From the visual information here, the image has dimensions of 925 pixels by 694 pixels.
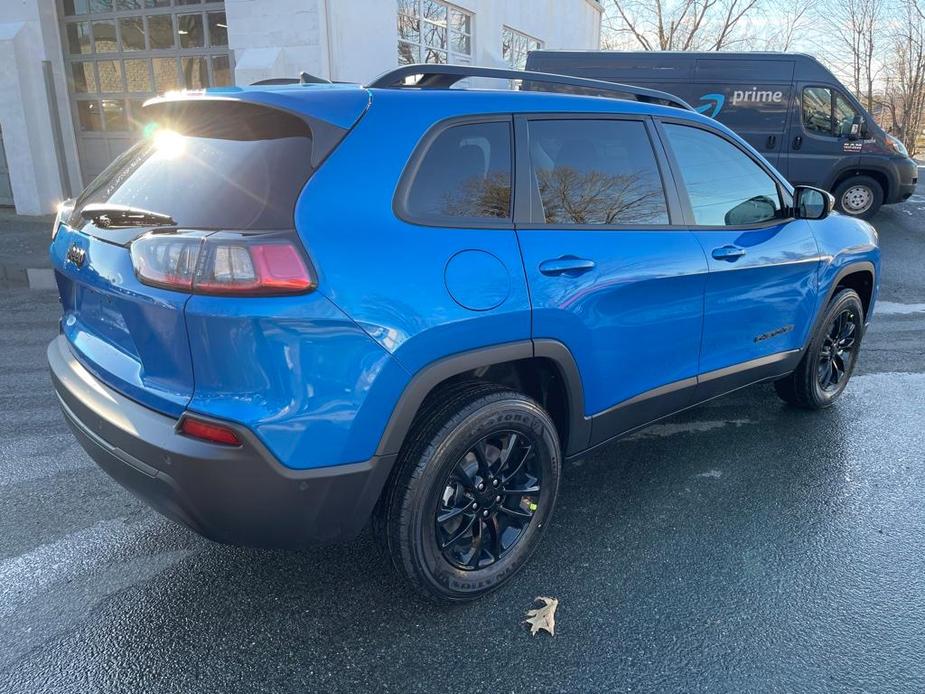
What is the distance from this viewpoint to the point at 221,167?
7.27ft

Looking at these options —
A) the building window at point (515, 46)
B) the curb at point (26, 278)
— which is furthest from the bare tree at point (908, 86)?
the curb at point (26, 278)

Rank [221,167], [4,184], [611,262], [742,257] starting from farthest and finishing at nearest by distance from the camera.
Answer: [4,184]
[742,257]
[611,262]
[221,167]

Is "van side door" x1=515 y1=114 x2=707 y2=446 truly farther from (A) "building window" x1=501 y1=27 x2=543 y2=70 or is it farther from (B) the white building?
(A) "building window" x1=501 y1=27 x2=543 y2=70

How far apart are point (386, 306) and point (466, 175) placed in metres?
0.66

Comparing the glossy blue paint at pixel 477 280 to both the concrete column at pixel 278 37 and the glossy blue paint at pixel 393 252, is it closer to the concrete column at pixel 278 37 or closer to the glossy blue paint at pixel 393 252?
the glossy blue paint at pixel 393 252

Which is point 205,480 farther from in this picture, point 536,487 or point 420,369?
point 536,487

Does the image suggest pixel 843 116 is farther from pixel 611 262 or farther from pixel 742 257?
pixel 611 262

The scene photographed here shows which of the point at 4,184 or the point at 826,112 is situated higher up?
the point at 826,112

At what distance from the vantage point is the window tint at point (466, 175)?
2.31 metres

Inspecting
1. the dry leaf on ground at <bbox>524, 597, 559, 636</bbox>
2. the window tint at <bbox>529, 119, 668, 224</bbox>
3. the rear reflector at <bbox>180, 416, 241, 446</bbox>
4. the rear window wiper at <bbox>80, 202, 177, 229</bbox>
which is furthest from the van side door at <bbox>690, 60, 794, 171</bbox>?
the rear reflector at <bbox>180, 416, 241, 446</bbox>

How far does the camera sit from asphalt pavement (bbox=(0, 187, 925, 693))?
225 cm

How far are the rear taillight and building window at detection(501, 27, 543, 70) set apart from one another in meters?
15.7

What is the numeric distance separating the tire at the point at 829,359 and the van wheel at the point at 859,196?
25.8 ft

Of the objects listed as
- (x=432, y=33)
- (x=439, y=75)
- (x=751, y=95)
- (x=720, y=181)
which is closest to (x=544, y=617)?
(x=439, y=75)
